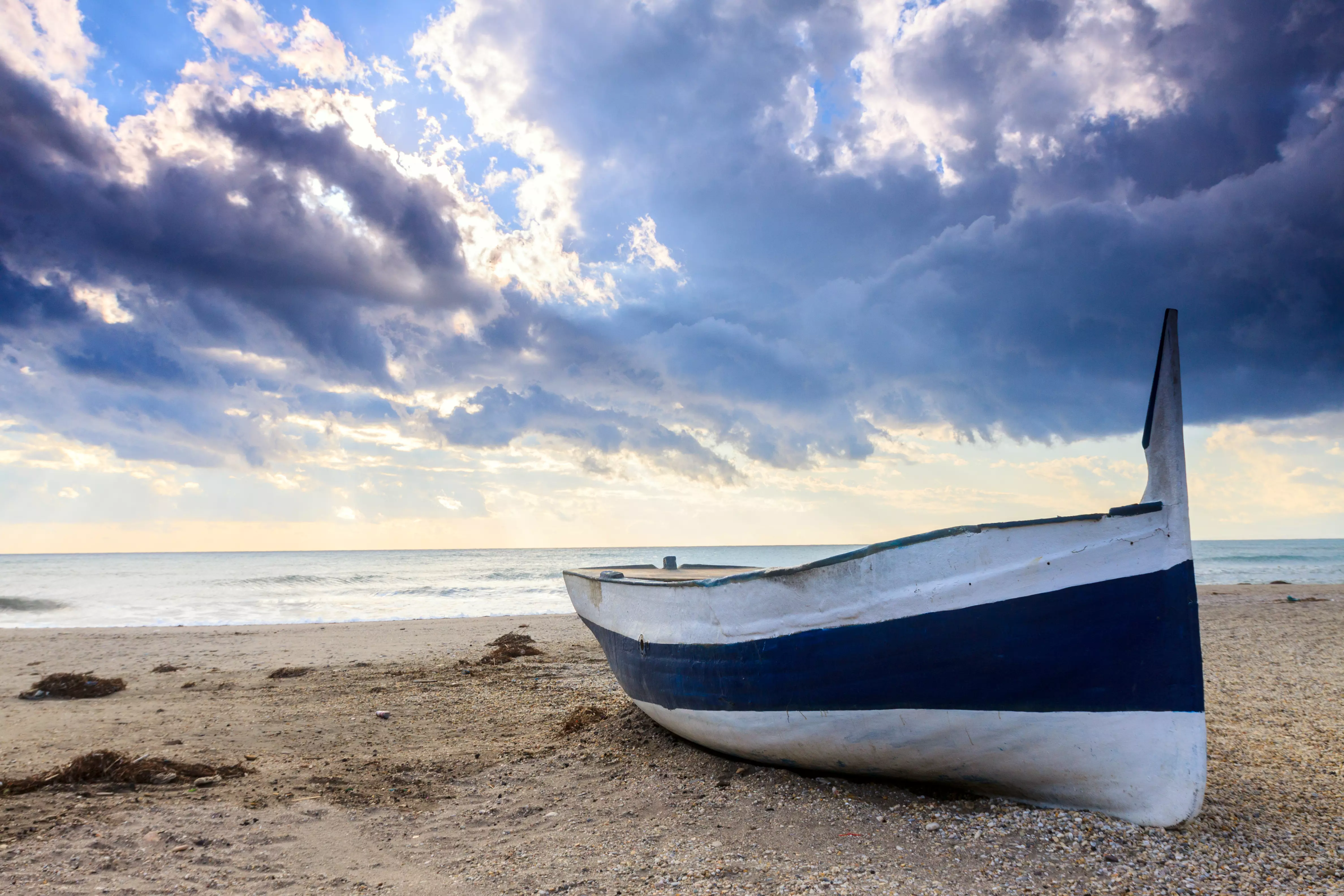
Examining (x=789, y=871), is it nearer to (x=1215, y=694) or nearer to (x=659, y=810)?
(x=659, y=810)

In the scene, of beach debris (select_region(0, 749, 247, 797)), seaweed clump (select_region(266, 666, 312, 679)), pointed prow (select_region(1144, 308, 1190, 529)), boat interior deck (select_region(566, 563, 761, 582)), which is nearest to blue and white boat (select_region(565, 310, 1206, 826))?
pointed prow (select_region(1144, 308, 1190, 529))

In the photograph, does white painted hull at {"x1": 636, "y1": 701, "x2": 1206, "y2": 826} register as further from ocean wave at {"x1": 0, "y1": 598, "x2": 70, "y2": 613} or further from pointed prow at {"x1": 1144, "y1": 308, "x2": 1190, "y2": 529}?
ocean wave at {"x1": 0, "y1": 598, "x2": 70, "y2": 613}

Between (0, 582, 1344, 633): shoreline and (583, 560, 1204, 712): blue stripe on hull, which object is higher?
(583, 560, 1204, 712): blue stripe on hull

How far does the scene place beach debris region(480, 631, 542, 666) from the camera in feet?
34.4

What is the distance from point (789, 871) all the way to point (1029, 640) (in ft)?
5.22

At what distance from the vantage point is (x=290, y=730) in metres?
6.58

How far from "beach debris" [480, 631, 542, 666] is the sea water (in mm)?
8431

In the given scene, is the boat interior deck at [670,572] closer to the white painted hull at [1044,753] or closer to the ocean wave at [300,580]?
the white painted hull at [1044,753]

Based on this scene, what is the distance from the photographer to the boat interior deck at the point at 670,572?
6.69 metres

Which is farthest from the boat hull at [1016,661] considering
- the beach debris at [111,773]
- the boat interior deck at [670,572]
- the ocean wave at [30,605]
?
the ocean wave at [30,605]

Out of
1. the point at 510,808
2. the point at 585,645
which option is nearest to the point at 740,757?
the point at 510,808

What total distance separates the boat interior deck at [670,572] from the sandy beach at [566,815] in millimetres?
1377

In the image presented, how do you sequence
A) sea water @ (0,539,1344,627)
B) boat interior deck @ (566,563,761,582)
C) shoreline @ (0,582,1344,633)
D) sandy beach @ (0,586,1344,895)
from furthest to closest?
sea water @ (0,539,1344,627)
shoreline @ (0,582,1344,633)
boat interior deck @ (566,563,761,582)
sandy beach @ (0,586,1344,895)

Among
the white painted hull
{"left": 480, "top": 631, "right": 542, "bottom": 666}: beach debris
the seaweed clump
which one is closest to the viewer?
the white painted hull
